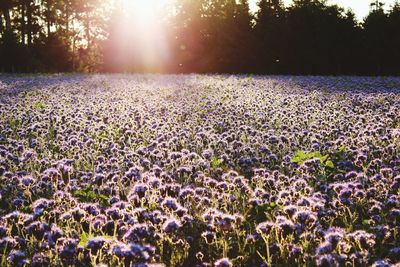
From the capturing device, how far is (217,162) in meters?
6.40

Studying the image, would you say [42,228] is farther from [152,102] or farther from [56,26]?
[56,26]

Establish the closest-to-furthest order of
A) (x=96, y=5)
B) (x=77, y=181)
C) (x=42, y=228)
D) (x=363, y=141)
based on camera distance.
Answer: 1. (x=42, y=228)
2. (x=77, y=181)
3. (x=363, y=141)
4. (x=96, y=5)

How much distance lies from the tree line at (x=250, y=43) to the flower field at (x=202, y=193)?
110 feet

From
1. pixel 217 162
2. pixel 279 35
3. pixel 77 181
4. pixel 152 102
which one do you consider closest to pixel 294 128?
pixel 217 162

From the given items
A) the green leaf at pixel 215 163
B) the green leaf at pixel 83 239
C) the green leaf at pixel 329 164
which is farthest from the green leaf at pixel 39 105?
the green leaf at pixel 83 239

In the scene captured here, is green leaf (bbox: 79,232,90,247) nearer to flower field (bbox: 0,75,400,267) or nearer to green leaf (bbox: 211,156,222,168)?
flower field (bbox: 0,75,400,267)

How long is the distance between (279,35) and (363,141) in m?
39.0

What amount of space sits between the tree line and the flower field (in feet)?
110

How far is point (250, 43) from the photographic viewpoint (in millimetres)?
46219

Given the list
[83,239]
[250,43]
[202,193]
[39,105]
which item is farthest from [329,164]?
[250,43]

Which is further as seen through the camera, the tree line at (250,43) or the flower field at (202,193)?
the tree line at (250,43)

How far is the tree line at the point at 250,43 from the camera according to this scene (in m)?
42.1

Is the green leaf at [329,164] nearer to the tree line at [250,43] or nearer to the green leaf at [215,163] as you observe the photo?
the green leaf at [215,163]

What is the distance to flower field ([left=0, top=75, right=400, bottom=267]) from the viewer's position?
368cm
